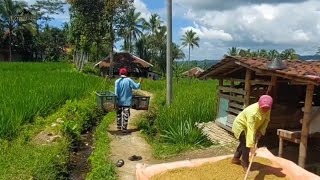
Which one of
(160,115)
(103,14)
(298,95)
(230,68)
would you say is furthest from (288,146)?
(103,14)

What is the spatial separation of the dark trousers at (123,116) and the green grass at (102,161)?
0.44 metres

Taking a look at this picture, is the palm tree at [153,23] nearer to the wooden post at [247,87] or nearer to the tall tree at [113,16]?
the tall tree at [113,16]

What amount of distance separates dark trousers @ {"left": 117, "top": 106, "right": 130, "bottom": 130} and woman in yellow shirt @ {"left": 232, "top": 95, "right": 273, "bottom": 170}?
4.45 metres

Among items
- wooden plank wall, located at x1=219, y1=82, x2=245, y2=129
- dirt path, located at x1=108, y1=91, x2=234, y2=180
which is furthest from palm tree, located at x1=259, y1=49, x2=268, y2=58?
dirt path, located at x1=108, y1=91, x2=234, y2=180

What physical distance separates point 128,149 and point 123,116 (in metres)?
1.31

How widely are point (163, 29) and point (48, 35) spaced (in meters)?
15.0

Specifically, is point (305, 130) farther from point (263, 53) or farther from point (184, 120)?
point (263, 53)

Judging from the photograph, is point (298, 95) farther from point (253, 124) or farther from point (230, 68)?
point (253, 124)

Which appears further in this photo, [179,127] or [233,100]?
[233,100]

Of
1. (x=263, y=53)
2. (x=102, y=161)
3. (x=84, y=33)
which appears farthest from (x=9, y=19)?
(x=102, y=161)

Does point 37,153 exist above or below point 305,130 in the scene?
below

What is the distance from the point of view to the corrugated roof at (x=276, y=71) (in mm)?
6754

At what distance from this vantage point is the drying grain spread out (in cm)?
545

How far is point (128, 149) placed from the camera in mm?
8953
